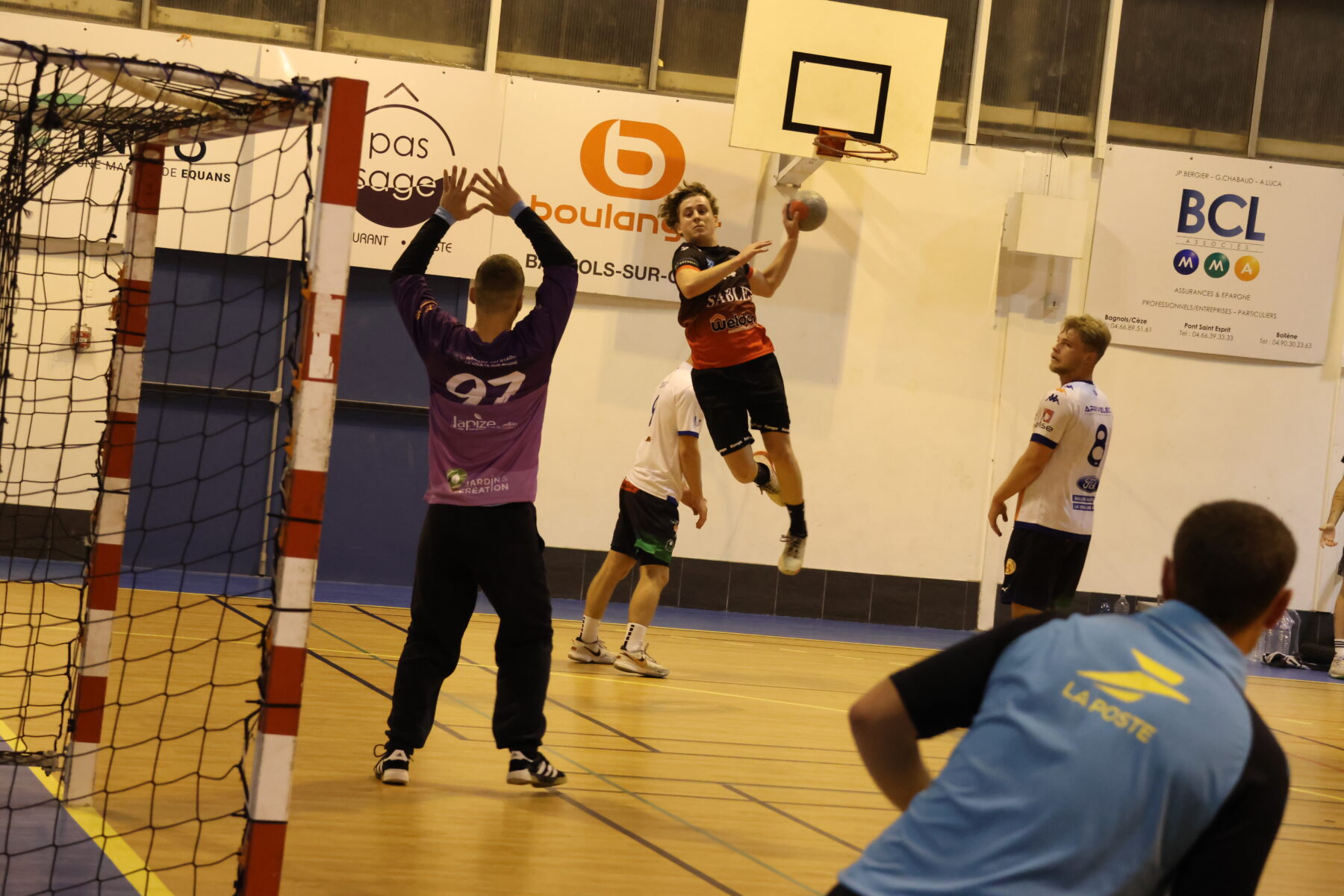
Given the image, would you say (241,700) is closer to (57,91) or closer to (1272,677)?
(57,91)

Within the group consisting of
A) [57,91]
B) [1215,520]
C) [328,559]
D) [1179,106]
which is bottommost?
[328,559]

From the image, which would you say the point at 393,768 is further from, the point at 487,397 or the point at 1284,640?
the point at 1284,640

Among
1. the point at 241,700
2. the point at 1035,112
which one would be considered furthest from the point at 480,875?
the point at 1035,112

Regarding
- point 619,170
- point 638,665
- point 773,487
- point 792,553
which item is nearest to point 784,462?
point 773,487

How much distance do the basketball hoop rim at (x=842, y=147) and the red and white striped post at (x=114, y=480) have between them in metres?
7.18

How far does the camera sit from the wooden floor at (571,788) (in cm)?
426

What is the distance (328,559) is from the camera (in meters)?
12.0

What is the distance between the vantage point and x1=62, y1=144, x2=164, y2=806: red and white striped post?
4.46m

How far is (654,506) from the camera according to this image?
8.06 m

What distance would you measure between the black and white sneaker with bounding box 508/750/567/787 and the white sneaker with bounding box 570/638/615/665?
3.16m

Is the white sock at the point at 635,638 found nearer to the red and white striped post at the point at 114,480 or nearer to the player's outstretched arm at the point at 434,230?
the player's outstretched arm at the point at 434,230

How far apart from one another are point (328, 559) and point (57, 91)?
26.3 feet

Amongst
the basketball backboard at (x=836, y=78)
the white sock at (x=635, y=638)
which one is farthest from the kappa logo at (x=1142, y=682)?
the basketball backboard at (x=836, y=78)

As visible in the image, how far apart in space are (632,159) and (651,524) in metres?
5.11
